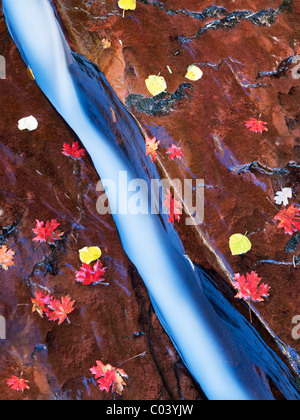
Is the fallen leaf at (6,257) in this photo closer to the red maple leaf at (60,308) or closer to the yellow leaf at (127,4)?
the red maple leaf at (60,308)

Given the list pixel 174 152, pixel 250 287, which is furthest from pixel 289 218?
pixel 174 152

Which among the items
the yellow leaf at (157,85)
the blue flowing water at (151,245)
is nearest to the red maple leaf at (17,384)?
the blue flowing water at (151,245)

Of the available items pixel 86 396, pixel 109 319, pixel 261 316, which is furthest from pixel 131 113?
pixel 86 396

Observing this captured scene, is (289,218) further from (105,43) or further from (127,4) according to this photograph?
(127,4)

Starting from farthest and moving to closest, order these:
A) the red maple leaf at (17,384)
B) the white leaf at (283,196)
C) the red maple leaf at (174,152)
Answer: the red maple leaf at (174,152), the white leaf at (283,196), the red maple leaf at (17,384)

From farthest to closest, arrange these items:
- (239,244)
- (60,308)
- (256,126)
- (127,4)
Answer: (127,4) < (256,126) < (239,244) < (60,308)

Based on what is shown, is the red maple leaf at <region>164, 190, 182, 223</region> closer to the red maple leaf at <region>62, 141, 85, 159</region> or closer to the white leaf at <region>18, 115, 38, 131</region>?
the red maple leaf at <region>62, 141, 85, 159</region>
